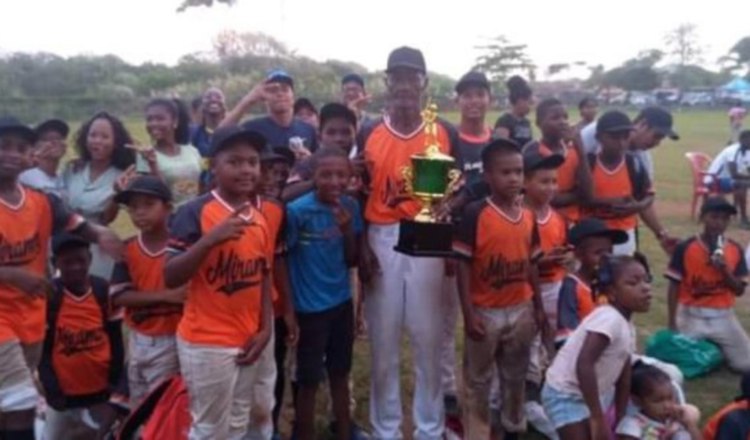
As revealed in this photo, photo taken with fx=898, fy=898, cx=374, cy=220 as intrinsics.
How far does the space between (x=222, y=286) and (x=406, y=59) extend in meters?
1.58

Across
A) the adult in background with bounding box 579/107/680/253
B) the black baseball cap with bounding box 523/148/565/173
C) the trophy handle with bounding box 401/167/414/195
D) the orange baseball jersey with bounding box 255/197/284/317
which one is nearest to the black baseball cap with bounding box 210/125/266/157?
the orange baseball jersey with bounding box 255/197/284/317

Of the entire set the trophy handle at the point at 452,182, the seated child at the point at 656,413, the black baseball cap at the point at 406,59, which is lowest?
the seated child at the point at 656,413

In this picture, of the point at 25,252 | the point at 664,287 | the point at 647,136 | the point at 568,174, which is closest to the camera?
the point at 25,252

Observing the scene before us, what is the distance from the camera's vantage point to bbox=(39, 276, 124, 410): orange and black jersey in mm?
4602

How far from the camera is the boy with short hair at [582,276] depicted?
16.0 ft

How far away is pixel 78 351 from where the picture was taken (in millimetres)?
4629

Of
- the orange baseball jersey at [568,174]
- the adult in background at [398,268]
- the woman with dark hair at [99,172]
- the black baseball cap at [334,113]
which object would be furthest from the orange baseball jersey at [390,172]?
the woman with dark hair at [99,172]

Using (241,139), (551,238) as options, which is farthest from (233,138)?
(551,238)

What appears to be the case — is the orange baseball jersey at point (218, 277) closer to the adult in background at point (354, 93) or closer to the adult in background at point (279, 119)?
the adult in background at point (279, 119)

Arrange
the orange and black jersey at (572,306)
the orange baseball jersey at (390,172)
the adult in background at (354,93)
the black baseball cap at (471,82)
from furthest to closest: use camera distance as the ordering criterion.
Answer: the adult in background at (354,93) → the black baseball cap at (471,82) → the orange and black jersey at (572,306) → the orange baseball jersey at (390,172)

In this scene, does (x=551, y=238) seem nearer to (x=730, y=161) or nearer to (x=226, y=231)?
(x=226, y=231)

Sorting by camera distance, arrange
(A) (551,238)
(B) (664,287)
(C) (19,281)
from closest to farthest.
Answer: (C) (19,281) → (A) (551,238) → (B) (664,287)

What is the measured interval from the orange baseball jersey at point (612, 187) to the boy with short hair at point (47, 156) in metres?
3.47

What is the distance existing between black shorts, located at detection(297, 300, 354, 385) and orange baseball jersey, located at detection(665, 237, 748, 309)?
2.91m
